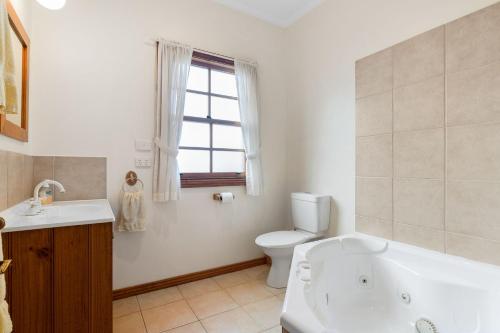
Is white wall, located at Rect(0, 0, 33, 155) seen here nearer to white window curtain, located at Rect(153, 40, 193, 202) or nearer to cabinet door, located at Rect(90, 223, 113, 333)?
cabinet door, located at Rect(90, 223, 113, 333)

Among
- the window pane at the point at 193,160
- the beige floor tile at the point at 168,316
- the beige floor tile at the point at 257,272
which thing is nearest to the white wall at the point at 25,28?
the window pane at the point at 193,160

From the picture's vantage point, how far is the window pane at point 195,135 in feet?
7.69

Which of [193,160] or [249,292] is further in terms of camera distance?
[193,160]

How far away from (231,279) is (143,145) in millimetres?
1489

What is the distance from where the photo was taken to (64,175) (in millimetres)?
1809

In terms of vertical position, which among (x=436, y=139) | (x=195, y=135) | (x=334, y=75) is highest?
(x=334, y=75)

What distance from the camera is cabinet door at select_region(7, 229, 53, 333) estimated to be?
105cm

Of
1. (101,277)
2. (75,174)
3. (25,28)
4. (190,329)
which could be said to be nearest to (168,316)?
(190,329)

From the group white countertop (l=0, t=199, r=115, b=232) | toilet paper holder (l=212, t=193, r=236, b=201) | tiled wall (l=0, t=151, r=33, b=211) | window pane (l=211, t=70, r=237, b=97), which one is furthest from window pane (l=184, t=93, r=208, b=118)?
tiled wall (l=0, t=151, r=33, b=211)

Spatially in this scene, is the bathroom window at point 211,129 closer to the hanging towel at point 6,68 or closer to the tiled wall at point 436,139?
the tiled wall at point 436,139

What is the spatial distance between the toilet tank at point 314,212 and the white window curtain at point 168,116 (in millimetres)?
1179

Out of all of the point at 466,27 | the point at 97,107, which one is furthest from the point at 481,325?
the point at 97,107

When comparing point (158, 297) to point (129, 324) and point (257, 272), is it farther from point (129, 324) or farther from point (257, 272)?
point (257, 272)

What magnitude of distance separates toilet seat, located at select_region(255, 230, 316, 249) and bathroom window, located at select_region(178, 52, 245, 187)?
0.64m
